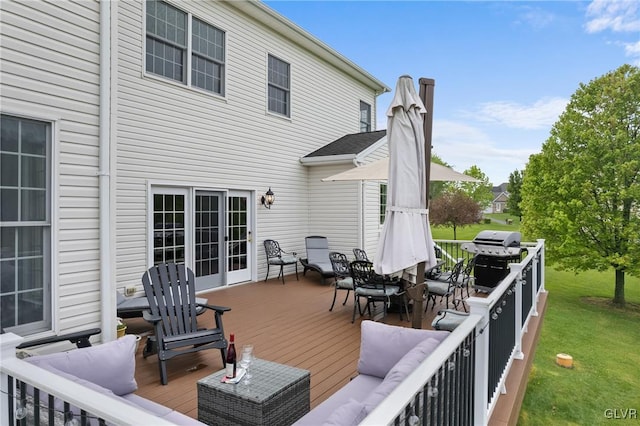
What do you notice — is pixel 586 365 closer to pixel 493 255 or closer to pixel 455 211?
pixel 493 255

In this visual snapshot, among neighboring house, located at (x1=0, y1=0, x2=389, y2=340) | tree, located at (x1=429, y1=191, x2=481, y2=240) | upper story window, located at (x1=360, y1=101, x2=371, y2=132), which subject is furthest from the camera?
tree, located at (x1=429, y1=191, x2=481, y2=240)

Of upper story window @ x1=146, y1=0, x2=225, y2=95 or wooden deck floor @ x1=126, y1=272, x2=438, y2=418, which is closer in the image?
wooden deck floor @ x1=126, y1=272, x2=438, y2=418

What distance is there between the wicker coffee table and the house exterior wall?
197 centimetres

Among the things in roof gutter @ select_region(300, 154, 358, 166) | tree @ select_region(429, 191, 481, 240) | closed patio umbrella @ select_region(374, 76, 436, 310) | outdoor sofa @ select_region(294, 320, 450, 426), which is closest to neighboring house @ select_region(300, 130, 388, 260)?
roof gutter @ select_region(300, 154, 358, 166)

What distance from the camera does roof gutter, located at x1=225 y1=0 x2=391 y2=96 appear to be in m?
8.30

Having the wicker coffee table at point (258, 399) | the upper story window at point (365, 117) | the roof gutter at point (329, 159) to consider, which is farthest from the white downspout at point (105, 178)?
the upper story window at point (365, 117)

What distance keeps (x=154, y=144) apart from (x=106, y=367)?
16.6ft

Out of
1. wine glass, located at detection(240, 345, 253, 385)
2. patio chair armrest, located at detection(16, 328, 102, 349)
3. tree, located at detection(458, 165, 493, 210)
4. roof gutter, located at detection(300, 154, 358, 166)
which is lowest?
wine glass, located at detection(240, 345, 253, 385)

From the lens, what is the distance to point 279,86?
9.53 metres

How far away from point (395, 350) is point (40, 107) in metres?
3.75

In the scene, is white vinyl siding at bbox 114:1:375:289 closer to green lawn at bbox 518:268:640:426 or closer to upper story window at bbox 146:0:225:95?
upper story window at bbox 146:0:225:95

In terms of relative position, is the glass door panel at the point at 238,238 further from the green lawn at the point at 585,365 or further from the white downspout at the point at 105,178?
the green lawn at the point at 585,365

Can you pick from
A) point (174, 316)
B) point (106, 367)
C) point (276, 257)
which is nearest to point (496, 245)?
point (276, 257)

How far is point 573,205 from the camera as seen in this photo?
10.3m
